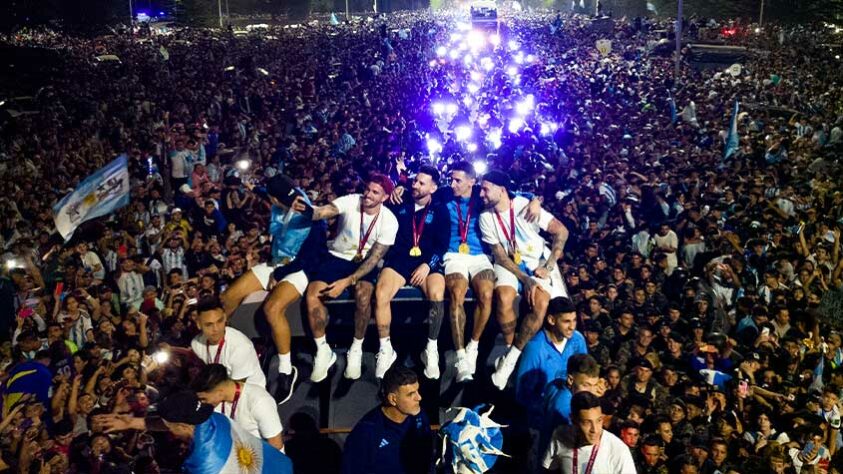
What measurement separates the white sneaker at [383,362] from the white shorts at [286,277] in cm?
81

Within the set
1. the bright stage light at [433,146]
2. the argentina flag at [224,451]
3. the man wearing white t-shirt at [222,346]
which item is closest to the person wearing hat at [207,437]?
the argentina flag at [224,451]

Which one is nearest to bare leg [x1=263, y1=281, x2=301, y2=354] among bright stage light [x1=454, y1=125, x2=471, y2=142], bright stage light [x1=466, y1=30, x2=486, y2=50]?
bright stage light [x1=454, y1=125, x2=471, y2=142]

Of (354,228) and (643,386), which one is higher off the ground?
(354,228)

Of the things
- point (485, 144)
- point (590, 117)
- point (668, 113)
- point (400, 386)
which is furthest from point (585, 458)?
point (668, 113)

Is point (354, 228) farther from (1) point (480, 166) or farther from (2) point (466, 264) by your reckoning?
(1) point (480, 166)

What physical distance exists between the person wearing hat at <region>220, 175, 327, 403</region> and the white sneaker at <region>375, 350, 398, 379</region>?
0.71 meters

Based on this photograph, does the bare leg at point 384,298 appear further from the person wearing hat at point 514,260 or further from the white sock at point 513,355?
the white sock at point 513,355

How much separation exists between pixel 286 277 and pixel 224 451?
2281 millimetres

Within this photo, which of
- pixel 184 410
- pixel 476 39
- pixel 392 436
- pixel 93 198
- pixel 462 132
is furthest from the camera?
pixel 476 39

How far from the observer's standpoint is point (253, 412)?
14.8ft

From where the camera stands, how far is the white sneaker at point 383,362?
576cm

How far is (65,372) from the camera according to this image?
703cm

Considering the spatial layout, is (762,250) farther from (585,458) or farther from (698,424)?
(585,458)

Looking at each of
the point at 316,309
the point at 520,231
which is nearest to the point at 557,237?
the point at 520,231
